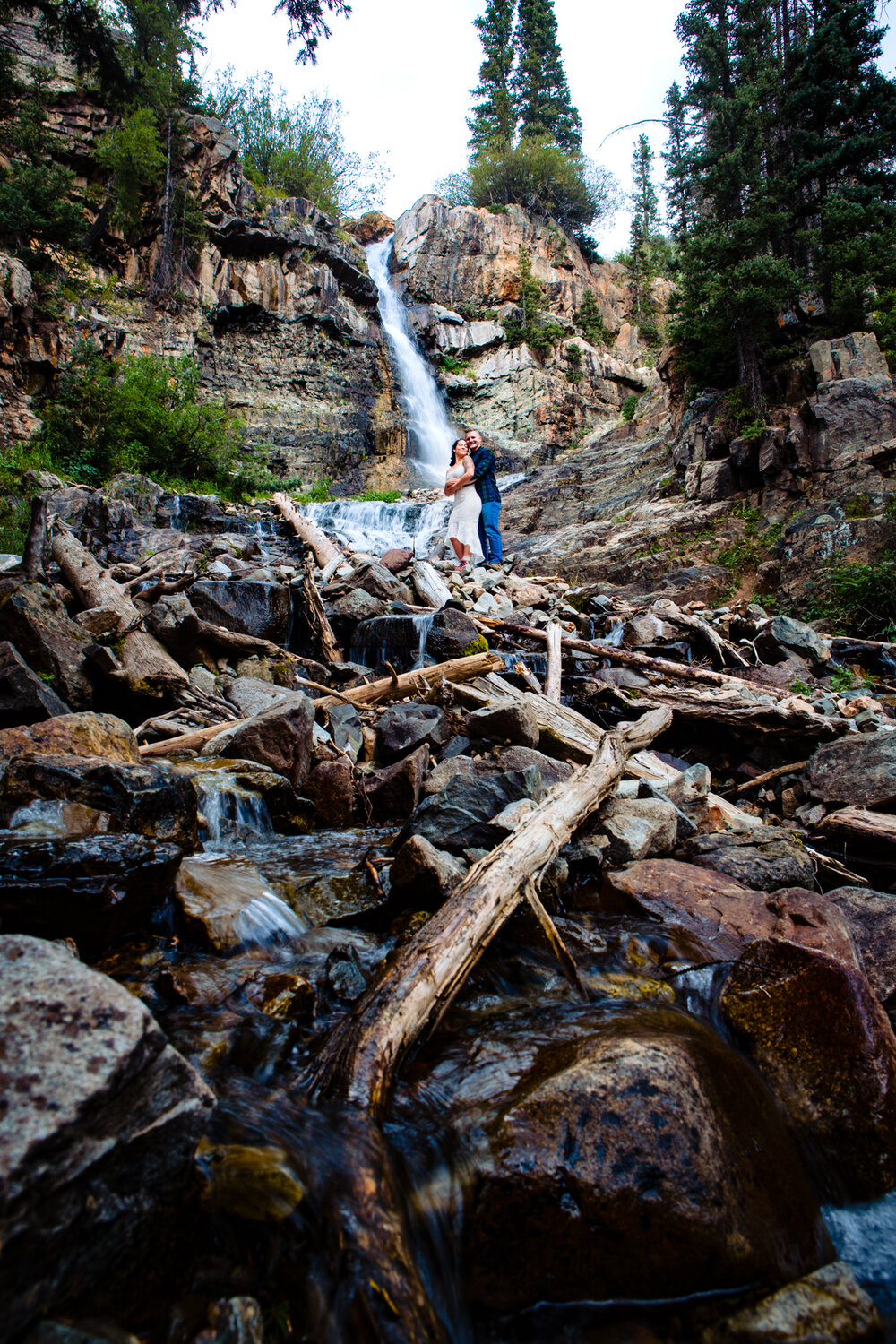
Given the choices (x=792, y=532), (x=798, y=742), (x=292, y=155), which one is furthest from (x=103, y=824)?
(x=292, y=155)

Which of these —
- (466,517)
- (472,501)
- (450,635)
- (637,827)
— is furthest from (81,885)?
(466,517)

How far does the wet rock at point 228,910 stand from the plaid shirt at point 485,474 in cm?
826

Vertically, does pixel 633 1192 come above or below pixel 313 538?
below

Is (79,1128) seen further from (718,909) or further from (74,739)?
(74,739)

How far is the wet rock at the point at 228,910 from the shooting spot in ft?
8.61

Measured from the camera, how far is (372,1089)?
1.77 meters

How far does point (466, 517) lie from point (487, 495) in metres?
0.60

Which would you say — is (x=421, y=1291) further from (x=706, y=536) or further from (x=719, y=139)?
(x=719, y=139)

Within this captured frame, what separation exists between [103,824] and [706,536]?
12652 millimetres

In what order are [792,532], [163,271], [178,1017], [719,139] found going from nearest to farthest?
[178,1017] → [792,532] → [719,139] → [163,271]

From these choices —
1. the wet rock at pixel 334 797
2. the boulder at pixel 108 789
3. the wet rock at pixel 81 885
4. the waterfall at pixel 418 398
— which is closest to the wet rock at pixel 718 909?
the wet rock at pixel 334 797

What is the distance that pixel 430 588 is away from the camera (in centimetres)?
903

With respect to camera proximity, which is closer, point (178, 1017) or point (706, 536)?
point (178, 1017)

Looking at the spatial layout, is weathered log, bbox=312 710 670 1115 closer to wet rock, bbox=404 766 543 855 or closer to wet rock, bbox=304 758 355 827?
wet rock, bbox=404 766 543 855
